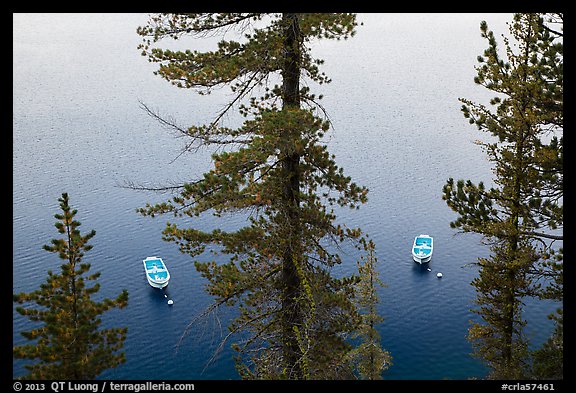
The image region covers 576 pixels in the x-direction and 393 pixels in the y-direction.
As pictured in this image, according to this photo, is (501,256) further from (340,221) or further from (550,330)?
(340,221)

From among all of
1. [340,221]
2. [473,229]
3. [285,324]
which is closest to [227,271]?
[285,324]

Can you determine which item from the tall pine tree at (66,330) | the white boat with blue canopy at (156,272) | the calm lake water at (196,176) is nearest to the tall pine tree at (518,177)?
the calm lake water at (196,176)

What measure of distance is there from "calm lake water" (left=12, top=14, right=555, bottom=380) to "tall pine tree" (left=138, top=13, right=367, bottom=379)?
2550mm

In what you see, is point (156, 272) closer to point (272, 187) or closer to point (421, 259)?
point (421, 259)

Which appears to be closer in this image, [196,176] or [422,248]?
[422,248]

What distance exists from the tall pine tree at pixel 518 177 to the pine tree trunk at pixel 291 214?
3502 millimetres

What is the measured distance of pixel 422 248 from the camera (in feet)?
107

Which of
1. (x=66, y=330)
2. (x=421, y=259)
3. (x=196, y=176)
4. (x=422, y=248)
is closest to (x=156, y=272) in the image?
(x=196, y=176)

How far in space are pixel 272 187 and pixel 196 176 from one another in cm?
2585

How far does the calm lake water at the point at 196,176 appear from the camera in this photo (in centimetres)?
2628

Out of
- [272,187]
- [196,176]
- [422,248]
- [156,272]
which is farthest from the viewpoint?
[196,176]

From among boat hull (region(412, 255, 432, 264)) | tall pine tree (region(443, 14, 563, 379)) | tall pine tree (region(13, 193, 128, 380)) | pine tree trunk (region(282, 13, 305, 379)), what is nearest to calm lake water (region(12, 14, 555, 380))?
boat hull (region(412, 255, 432, 264))
